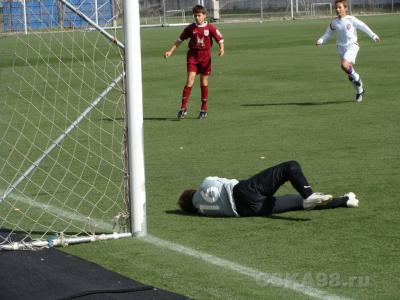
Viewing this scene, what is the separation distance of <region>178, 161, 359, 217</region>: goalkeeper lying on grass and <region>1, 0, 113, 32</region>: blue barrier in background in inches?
74.1

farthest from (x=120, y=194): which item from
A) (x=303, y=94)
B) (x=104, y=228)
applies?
(x=303, y=94)

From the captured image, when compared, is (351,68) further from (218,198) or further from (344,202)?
(218,198)

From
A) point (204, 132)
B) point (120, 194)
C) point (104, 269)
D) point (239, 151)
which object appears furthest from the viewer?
point (204, 132)

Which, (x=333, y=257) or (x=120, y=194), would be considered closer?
(x=333, y=257)

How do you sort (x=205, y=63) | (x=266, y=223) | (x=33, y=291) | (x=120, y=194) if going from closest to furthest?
(x=33, y=291) → (x=266, y=223) → (x=120, y=194) → (x=205, y=63)

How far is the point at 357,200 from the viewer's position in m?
9.71

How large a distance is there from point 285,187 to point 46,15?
3.08m

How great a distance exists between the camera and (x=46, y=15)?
10266 millimetres

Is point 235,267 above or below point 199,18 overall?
below

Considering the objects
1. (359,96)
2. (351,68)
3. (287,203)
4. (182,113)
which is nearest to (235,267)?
(287,203)

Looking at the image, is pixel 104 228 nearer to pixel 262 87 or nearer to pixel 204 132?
pixel 204 132

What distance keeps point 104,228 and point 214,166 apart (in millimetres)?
3229

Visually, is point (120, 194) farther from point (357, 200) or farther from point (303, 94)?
point (303, 94)

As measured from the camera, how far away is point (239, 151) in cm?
1348
